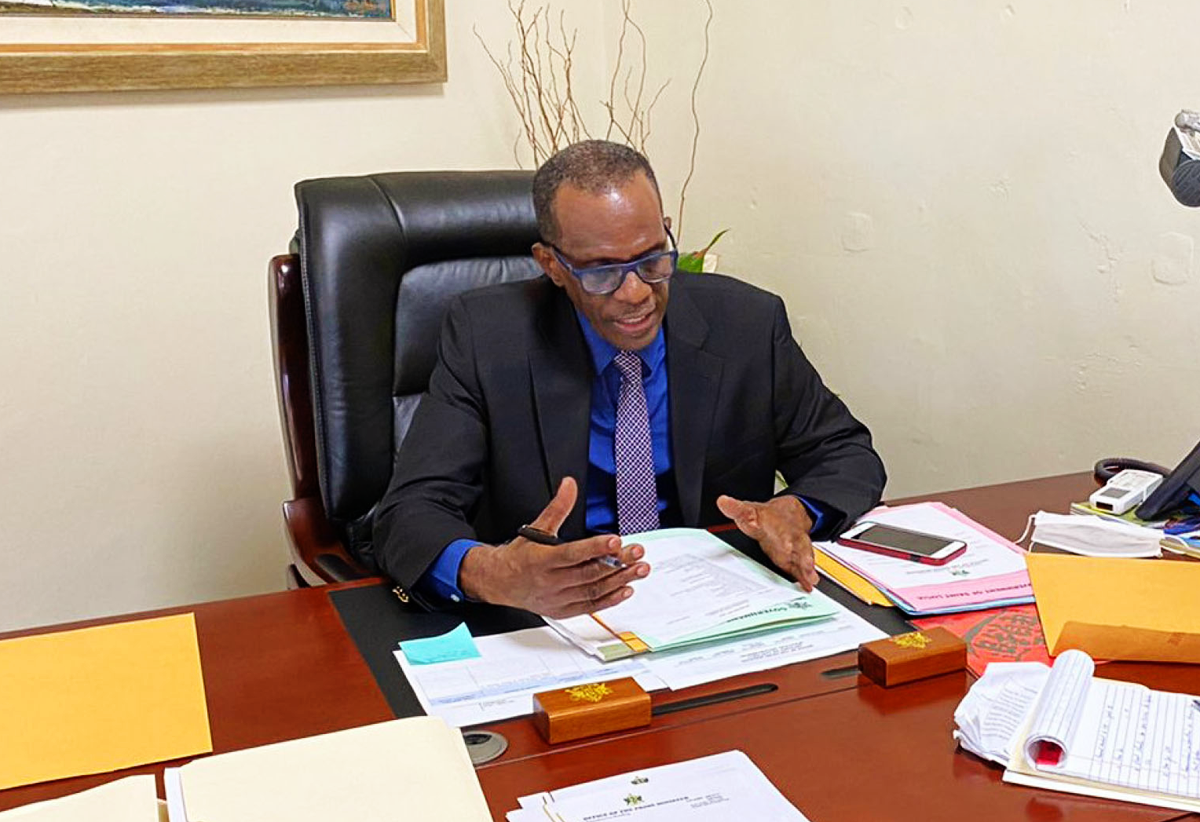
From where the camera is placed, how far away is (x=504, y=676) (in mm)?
1232

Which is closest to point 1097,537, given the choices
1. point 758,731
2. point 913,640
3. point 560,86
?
point 913,640

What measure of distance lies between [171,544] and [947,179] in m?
1.77

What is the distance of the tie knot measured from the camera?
1.78m

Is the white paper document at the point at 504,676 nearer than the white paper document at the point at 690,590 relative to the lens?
Yes

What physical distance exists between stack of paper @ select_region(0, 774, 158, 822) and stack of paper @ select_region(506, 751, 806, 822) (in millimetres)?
274

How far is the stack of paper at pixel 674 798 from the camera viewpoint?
985 mm

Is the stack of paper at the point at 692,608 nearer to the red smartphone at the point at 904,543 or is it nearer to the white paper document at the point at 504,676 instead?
the white paper document at the point at 504,676

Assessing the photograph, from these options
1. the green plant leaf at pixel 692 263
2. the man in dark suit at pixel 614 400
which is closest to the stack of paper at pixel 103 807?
the man in dark suit at pixel 614 400

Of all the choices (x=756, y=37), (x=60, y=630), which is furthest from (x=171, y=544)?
(x=756, y=37)

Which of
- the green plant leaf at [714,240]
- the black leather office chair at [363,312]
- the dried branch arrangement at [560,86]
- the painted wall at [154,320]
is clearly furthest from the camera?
the dried branch arrangement at [560,86]

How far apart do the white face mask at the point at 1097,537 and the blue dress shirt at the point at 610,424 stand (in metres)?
0.52

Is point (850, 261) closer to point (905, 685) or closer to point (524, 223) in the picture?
point (524, 223)

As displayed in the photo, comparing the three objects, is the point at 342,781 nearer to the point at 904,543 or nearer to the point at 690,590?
the point at 690,590

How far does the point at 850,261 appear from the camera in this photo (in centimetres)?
252
